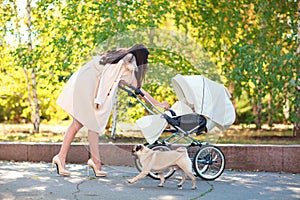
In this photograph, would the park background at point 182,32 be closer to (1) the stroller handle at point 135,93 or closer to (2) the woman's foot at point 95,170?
(2) the woman's foot at point 95,170

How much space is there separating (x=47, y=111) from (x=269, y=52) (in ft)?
26.1

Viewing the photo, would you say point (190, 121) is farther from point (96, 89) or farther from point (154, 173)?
point (96, 89)

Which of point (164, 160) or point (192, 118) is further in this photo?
point (192, 118)

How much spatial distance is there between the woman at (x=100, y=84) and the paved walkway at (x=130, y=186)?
0.62m

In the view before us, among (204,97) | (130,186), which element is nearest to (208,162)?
(204,97)

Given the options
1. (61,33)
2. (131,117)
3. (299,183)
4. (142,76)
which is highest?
(61,33)

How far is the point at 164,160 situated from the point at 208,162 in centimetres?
102

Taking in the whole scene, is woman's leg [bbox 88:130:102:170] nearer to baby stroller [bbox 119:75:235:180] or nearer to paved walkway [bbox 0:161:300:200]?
paved walkway [bbox 0:161:300:200]

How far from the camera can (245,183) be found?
780 centimetres

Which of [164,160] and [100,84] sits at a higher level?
[100,84]

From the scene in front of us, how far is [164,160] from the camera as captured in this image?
7.01 m

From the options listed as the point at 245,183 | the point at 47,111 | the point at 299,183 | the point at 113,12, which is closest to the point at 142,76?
the point at 245,183

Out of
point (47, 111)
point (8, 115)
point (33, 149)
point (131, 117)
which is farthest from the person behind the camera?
point (8, 115)

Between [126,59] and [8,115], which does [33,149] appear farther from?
[8,115]
